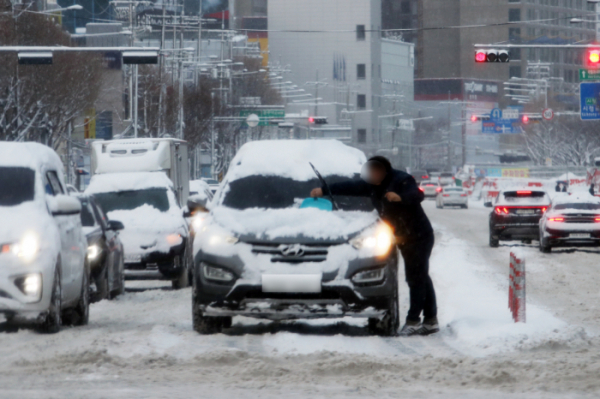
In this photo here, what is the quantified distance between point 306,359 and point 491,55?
23138mm

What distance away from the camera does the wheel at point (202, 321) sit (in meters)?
10.4

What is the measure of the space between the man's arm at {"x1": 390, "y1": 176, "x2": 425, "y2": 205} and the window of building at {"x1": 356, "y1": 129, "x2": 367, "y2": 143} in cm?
13388

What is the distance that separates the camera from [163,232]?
1791 cm

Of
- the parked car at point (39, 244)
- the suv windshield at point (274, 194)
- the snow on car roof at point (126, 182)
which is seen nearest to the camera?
the parked car at point (39, 244)

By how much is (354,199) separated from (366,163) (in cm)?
37

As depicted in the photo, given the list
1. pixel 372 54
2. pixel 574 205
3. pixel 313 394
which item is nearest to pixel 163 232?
pixel 313 394

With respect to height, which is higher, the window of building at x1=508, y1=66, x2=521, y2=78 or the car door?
the window of building at x1=508, y1=66, x2=521, y2=78

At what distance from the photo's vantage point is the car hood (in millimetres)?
10242

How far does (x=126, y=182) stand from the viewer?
1955cm

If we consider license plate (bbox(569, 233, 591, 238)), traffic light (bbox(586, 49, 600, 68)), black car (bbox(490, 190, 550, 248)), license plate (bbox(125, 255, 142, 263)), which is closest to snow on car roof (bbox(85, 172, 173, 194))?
license plate (bbox(125, 255, 142, 263))

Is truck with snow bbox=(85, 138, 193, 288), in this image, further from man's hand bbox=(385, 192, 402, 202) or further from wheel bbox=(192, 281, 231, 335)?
man's hand bbox=(385, 192, 402, 202)

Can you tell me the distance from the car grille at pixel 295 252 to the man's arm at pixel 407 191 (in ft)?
2.88

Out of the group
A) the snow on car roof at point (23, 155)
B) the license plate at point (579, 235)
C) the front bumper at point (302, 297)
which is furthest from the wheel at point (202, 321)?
the license plate at point (579, 235)

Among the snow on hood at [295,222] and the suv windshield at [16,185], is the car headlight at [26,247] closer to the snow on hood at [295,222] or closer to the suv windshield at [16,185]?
the suv windshield at [16,185]
